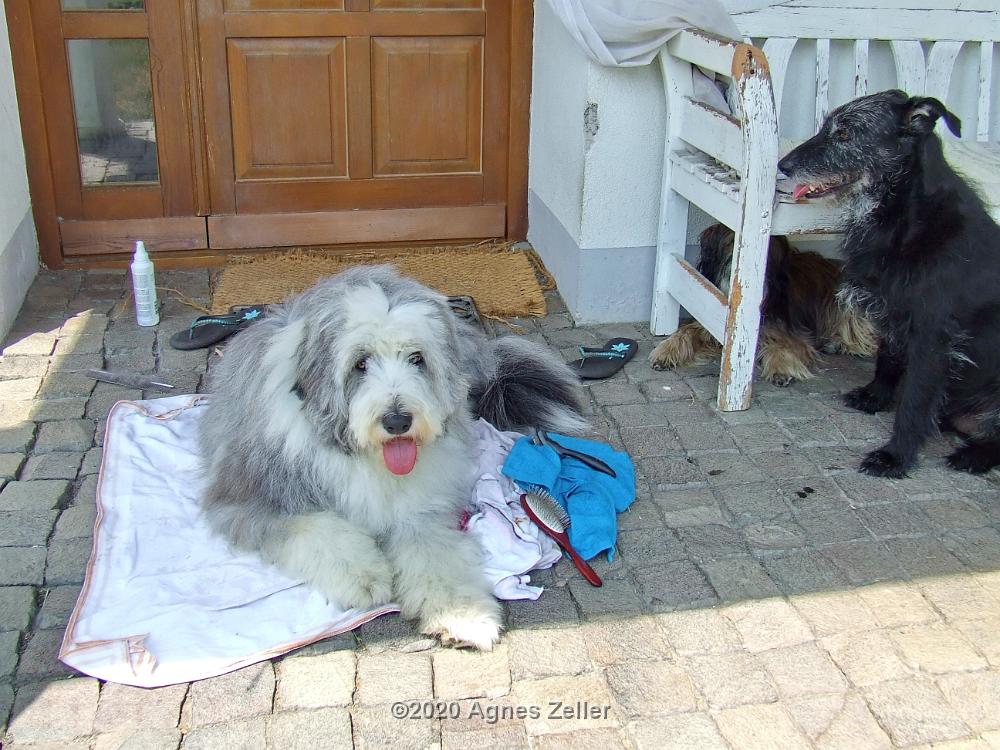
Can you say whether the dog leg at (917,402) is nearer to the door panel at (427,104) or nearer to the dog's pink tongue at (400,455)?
the dog's pink tongue at (400,455)

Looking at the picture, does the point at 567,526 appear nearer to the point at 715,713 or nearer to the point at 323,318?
the point at 715,713

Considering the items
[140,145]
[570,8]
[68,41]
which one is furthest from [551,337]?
[68,41]

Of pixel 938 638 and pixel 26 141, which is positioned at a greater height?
pixel 26 141

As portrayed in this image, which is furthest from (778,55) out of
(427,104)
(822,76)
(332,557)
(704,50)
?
(332,557)

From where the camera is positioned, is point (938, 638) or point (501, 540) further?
point (501, 540)

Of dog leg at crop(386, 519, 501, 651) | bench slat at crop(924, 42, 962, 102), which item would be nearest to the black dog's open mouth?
bench slat at crop(924, 42, 962, 102)

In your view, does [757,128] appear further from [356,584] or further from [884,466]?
[356,584]

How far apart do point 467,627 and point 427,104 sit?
3704 millimetres

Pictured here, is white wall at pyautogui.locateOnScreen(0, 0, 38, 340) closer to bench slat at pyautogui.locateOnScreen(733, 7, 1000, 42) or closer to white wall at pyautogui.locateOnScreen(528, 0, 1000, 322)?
white wall at pyautogui.locateOnScreen(528, 0, 1000, 322)

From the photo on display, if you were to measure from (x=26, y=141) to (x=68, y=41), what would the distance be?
592mm

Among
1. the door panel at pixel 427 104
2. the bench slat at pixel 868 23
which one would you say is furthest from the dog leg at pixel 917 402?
the door panel at pixel 427 104

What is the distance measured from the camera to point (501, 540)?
3.17 meters

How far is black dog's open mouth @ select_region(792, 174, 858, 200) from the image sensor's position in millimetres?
3727

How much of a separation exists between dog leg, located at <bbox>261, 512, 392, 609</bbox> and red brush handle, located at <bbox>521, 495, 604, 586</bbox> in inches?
21.9
